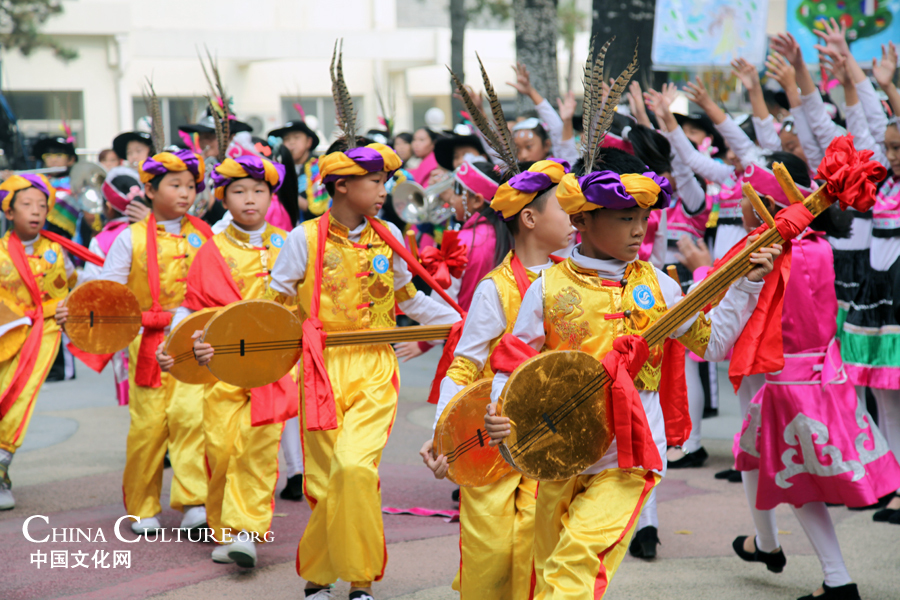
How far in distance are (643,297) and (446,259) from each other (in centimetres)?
163

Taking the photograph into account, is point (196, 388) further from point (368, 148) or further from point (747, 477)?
point (747, 477)

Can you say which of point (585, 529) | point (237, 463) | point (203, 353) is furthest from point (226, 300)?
point (585, 529)

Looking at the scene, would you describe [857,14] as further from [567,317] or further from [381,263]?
[567,317]

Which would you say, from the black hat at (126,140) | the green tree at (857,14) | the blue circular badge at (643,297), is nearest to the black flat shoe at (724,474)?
the blue circular badge at (643,297)

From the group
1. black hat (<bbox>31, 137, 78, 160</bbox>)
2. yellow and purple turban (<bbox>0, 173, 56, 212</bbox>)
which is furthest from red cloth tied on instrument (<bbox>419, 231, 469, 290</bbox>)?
black hat (<bbox>31, 137, 78, 160</bbox>)

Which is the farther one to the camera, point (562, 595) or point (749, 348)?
point (749, 348)

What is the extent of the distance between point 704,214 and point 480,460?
438 centimetres

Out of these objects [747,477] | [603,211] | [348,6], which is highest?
[348,6]

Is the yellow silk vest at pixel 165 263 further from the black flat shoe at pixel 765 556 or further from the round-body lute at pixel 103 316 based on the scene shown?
the black flat shoe at pixel 765 556

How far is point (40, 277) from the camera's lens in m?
6.26

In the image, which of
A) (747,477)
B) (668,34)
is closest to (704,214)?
(668,34)

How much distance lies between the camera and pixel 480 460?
11.2 feet

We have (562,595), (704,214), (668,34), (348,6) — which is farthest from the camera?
(348,6)

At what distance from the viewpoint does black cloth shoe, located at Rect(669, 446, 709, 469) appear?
644 cm
